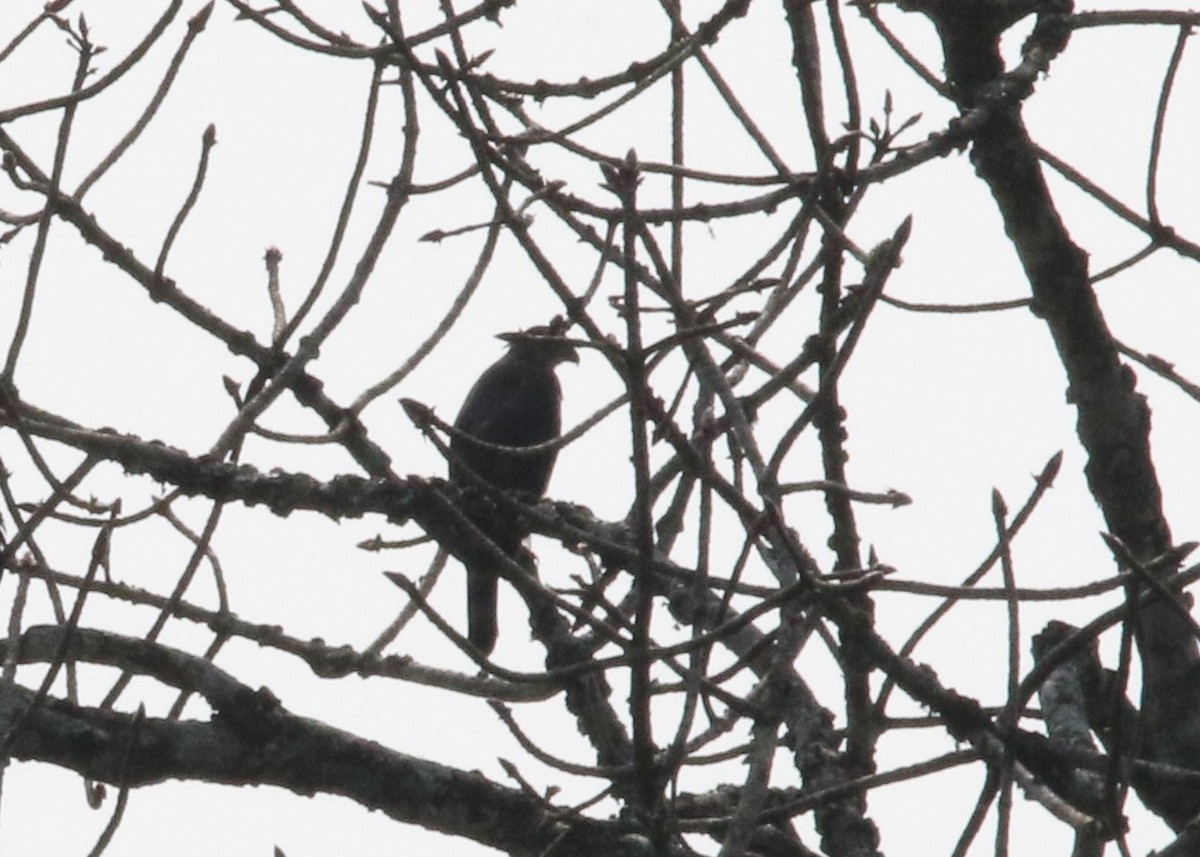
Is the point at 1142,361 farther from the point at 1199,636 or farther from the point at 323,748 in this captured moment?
the point at 323,748

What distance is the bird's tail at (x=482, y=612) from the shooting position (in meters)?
7.38

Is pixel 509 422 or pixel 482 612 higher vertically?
pixel 509 422

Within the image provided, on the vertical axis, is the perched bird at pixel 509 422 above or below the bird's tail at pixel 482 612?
above

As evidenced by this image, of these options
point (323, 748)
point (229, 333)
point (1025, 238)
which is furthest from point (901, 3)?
point (323, 748)

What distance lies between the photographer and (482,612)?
7.43m

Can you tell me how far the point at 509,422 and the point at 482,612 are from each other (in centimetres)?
92

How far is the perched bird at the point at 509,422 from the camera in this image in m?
7.40

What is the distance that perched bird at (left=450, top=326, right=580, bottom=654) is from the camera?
7398 mm

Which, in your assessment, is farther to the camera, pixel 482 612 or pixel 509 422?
pixel 509 422

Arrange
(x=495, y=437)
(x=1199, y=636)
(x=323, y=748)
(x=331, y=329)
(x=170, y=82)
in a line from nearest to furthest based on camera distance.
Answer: (x=1199, y=636) → (x=323, y=748) → (x=170, y=82) → (x=331, y=329) → (x=495, y=437)

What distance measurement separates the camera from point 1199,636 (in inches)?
96.9

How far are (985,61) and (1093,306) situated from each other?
1.81 ft

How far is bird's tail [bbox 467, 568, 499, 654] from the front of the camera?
290 inches

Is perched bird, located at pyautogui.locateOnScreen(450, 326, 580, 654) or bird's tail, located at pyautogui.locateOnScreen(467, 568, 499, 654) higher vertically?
perched bird, located at pyautogui.locateOnScreen(450, 326, 580, 654)
